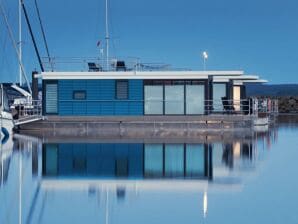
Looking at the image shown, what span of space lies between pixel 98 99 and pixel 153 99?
2809mm

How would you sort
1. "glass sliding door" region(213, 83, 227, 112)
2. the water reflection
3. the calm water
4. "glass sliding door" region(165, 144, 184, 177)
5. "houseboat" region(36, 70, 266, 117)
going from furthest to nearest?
"glass sliding door" region(213, 83, 227, 112) < "houseboat" region(36, 70, 266, 117) < "glass sliding door" region(165, 144, 184, 177) < the water reflection < the calm water

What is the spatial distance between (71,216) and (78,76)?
21.9 m

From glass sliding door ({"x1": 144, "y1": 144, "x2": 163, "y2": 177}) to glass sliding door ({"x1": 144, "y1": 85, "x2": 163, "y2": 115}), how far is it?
9.23m

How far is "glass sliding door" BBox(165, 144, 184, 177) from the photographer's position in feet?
40.8

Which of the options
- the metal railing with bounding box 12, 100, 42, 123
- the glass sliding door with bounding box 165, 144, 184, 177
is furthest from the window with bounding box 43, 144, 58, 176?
the metal railing with bounding box 12, 100, 42, 123

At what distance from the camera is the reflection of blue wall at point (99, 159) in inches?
489

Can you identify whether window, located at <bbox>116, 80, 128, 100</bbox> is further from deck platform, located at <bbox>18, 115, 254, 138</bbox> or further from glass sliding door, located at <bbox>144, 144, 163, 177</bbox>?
glass sliding door, located at <bbox>144, 144, 163, 177</bbox>

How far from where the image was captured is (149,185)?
10.3 m

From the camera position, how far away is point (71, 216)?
750 centimetres

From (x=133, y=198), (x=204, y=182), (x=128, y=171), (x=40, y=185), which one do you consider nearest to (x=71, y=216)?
(x=133, y=198)

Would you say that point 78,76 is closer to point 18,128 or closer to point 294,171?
point 18,128

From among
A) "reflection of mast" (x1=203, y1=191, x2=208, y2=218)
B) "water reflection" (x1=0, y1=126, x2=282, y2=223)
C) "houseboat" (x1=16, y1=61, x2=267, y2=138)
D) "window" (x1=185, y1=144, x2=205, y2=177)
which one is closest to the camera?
"reflection of mast" (x1=203, y1=191, x2=208, y2=218)

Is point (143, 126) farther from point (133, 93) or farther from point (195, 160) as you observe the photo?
point (195, 160)

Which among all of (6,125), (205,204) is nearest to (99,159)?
(205,204)
